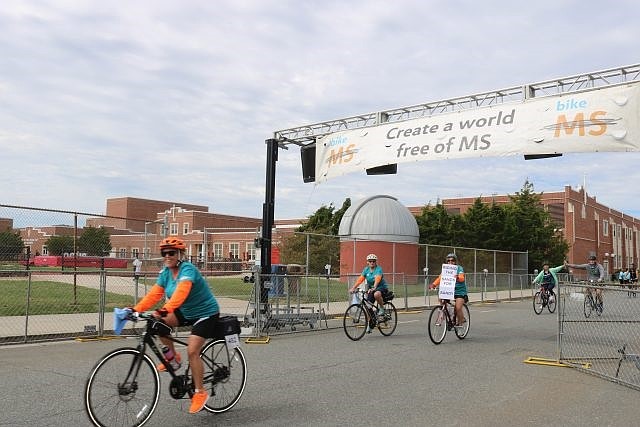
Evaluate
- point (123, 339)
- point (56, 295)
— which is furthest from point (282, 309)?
point (56, 295)

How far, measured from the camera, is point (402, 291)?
2359 centimetres

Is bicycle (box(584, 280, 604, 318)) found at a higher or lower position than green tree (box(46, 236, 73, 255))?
lower

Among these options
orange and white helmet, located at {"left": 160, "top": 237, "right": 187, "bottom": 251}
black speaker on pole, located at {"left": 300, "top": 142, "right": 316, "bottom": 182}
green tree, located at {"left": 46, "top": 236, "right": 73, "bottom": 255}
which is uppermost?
black speaker on pole, located at {"left": 300, "top": 142, "right": 316, "bottom": 182}

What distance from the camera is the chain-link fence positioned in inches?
378

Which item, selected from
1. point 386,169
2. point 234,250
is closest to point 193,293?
point 386,169

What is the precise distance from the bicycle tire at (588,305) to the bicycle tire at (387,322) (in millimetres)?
4024

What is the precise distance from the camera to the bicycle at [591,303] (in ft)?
32.4

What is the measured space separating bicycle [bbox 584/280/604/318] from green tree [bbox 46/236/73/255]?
39.8 feet

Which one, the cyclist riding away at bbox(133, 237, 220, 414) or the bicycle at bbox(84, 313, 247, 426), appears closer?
the bicycle at bbox(84, 313, 247, 426)

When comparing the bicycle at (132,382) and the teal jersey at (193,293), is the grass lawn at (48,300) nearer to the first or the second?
the teal jersey at (193,293)

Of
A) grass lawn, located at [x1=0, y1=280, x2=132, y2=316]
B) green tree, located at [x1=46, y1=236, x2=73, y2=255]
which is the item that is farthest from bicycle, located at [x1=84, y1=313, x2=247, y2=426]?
green tree, located at [x1=46, y1=236, x2=73, y2=255]

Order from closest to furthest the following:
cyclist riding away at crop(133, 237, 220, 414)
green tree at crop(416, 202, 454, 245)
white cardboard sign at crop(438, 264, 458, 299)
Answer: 1. cyclist riding away at crop(133, 237, 220, 414)
2. white cardboard sign at crop(438, 264, 458, 299)
3. green tree at crop(416, 202, 454, 245)

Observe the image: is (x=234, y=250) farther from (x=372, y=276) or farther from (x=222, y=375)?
(x=222, y=375)

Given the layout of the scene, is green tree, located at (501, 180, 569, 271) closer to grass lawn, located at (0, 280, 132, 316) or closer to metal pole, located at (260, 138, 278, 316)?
grass lawn, located at (0, 280, 132, 316)
